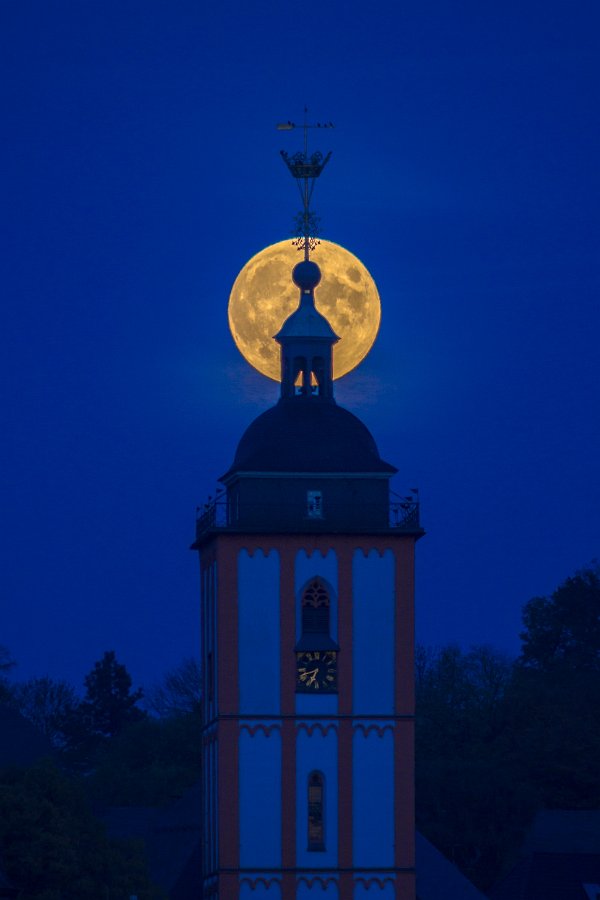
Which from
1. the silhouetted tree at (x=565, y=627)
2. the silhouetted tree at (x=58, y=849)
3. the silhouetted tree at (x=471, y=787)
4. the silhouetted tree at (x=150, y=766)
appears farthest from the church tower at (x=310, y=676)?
the silhouetted tree at (x=565, y=627)

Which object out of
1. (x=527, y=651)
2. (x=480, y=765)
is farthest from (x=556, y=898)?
(x=527, y=651)

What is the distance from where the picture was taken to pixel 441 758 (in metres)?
120

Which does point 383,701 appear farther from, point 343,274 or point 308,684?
point 343,274

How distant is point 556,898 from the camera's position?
336ft

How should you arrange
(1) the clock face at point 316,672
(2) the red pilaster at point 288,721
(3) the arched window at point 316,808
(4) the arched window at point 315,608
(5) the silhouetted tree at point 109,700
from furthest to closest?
(5) the silhouetted tree at point 109,700 < (4) the arched window at point 315,608 < (1) the clock face at point 316,672 < (3) the arched window at point 316,808 < (2) the red pilaster at point 288,721

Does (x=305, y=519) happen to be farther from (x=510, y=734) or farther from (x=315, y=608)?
(x=510, y=734)

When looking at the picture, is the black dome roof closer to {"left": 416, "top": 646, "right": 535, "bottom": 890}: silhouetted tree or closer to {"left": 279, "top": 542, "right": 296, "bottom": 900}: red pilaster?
{"left": 279, "top": 542, "right": 296, "bottom": 900}: red pilaster

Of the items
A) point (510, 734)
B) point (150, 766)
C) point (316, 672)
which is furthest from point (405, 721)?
point (150, 766)

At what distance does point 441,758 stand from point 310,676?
37.7m

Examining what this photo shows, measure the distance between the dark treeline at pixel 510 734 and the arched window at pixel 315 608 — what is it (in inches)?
1046

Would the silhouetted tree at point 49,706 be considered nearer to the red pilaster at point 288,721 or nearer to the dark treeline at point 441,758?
the dark treeline at point 441,758

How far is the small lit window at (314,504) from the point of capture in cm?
8425

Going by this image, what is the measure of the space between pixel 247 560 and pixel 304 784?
600 centimetres

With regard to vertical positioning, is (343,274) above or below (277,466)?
above
